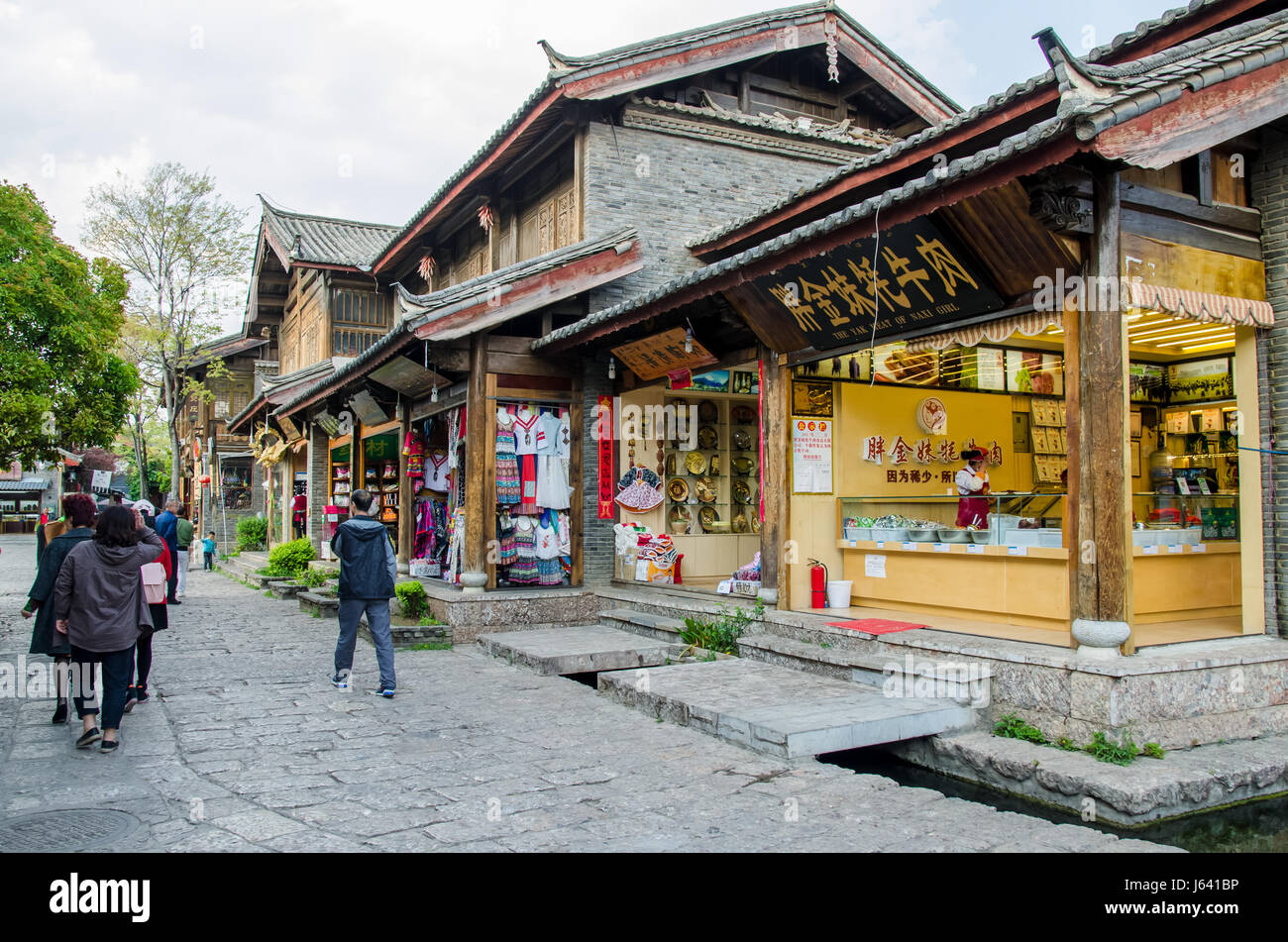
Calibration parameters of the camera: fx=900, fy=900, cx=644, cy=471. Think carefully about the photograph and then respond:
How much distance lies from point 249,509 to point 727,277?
85.5 ft

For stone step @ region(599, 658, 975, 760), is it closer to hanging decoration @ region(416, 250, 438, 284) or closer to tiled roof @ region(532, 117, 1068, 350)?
tiled roof @ region(532, 117, 1068, 350)

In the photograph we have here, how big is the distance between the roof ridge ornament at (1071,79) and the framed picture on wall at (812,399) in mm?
4299

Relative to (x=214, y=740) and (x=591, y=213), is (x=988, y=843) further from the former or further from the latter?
(x=591, y=213)

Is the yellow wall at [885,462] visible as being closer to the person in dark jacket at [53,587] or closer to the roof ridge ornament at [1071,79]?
the roof ridge ornament at [1071,79]

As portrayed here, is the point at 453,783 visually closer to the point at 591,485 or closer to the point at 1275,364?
the point at 1275,364

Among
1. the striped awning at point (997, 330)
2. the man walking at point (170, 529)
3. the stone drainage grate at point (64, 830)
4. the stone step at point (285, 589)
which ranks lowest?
the stone step at point (285, 589)

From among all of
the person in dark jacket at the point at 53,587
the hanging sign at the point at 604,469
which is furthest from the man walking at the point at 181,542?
the person in dark jacket at the point at 53,587

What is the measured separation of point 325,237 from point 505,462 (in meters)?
12.3

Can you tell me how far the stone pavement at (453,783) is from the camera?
4.21 meters

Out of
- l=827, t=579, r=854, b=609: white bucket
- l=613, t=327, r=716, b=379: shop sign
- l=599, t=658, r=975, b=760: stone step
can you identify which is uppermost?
l=613, t=327, r=716, b=379: shop sign

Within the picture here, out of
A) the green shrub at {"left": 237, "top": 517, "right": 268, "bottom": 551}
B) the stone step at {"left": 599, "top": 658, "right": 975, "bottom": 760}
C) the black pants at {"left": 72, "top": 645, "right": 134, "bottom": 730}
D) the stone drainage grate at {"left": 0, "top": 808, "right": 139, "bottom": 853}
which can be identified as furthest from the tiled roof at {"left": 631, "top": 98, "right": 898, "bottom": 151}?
the green shrub at {"left": 237, "top": 517, "right": 268, "bottom": 551}

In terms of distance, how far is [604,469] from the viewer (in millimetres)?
11500

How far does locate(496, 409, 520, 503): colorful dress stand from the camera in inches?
432

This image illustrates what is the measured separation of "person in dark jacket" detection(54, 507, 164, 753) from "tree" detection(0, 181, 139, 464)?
8917 mm
